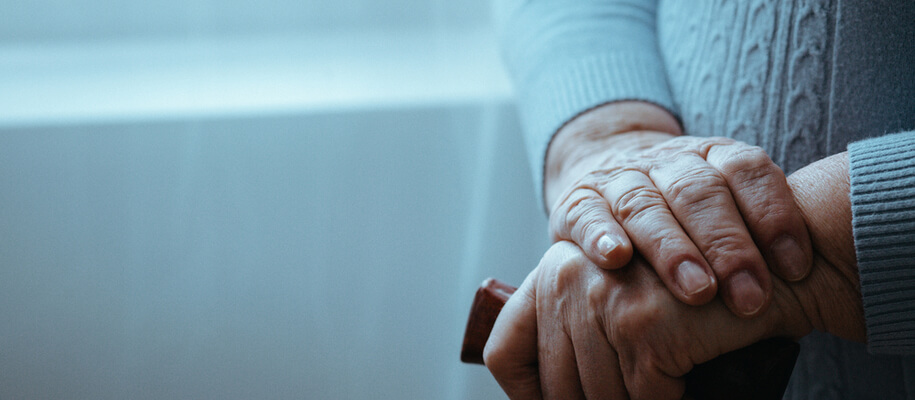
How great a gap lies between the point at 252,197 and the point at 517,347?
1.61ft

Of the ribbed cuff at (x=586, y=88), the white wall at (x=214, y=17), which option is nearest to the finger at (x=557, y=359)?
the ribbed cuff at (x=586, y=88)

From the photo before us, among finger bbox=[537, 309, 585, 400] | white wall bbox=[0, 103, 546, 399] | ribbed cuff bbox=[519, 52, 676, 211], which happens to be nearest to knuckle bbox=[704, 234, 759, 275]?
finger bbox=[537, 309, 585, 400]

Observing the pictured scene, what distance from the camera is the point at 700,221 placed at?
1.39 feet

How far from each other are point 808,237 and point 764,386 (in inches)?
4.2

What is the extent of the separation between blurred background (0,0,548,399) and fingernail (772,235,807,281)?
0.52 m

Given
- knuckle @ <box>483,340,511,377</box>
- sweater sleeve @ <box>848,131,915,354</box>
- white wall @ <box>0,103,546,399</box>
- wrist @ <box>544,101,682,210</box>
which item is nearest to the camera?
sweater sleeve @ <box>848,131,915,354</box>

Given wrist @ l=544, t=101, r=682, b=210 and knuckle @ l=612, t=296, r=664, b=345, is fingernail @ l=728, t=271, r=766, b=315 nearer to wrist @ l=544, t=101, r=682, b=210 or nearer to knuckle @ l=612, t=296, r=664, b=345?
knuckle @ l=612, t=296, r=664, b=345

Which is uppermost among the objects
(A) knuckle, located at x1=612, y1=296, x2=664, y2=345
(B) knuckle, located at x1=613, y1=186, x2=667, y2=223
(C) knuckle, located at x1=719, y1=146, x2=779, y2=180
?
(C) knuckle, located at x1=719, y1=146, x2=779, y2=180

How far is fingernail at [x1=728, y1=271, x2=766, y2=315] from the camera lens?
0.41 metres

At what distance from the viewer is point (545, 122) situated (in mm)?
678

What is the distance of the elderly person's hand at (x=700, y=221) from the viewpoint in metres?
0.41

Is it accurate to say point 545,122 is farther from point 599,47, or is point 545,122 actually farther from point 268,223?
point 268,223

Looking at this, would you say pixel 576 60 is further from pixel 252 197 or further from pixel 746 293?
pixel 252 197

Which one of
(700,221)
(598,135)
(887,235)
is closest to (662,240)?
(700,221)
